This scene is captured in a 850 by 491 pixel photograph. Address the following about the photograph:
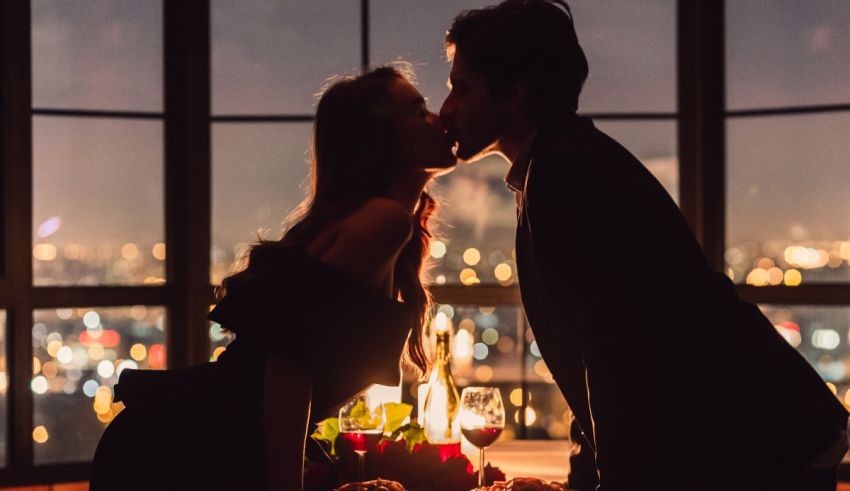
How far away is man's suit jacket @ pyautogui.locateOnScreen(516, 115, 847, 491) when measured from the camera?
53.5 inches

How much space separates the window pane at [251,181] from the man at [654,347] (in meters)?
2.23

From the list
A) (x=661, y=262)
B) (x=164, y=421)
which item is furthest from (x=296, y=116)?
(x=661, y=262)

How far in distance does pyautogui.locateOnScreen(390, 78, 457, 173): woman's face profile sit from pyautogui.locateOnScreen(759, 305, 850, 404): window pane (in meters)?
1.87

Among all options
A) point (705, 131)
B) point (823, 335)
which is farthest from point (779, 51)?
point (823, 335)

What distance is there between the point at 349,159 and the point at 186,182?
6.11 feet

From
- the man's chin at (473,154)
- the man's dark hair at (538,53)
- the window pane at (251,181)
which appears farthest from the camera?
the window pane at (251,181)

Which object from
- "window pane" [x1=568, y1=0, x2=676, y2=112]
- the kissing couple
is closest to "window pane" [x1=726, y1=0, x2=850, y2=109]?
"window pane" [x1=568, y1=0, x2=676, y2=112]

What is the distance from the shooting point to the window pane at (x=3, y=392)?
11.0 ft

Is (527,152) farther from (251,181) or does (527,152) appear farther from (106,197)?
(106,197)

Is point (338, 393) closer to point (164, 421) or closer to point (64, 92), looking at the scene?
point (164, 421)

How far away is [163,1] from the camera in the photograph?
353 cm

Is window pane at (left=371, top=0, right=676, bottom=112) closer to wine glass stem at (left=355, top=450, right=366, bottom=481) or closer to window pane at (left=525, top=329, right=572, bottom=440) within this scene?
window pane at (left=525, top=329, right=572, bottom=440)

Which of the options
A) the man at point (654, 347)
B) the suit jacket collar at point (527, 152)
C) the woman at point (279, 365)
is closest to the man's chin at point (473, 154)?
the suit jacket collar at point (527, 152)

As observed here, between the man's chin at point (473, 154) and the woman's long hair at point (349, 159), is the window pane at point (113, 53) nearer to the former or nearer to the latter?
the woman's long hair at point (349, 159)
